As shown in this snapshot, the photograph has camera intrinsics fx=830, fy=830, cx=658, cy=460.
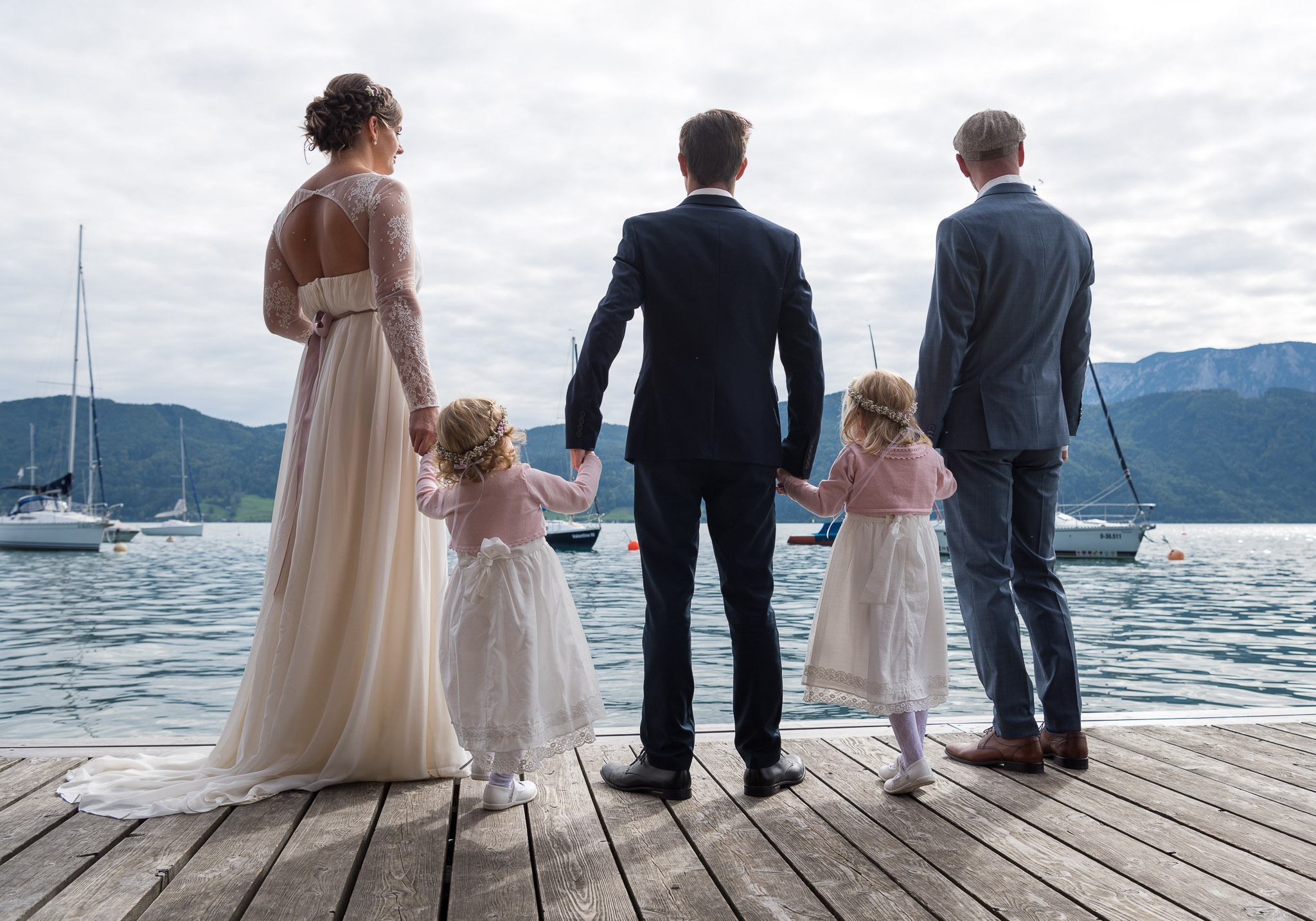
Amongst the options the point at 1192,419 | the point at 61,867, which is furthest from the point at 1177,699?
the point at 1192,419

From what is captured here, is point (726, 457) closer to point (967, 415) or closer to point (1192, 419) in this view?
point (967, 415)

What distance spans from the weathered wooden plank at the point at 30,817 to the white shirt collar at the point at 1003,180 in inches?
Answer: 116

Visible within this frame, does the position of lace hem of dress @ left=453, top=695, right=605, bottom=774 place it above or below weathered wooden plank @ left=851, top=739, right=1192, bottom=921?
above

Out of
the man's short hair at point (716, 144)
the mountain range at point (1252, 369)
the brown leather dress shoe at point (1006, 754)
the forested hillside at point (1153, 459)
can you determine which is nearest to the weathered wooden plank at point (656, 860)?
the brown leather dress shoe at point (1006, 754)

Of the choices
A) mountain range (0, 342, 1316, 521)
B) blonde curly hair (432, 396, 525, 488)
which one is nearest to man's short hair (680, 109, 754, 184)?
blonde curly hair (432, 396, 525, 488)

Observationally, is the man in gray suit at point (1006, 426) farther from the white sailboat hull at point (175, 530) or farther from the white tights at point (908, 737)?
the white sailboat hull at point (175, 530)

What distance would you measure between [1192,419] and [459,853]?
12300 cm

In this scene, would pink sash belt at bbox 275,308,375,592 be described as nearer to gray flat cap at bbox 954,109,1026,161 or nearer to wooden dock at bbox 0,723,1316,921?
wooden dock at bbox 0,723,1316,921

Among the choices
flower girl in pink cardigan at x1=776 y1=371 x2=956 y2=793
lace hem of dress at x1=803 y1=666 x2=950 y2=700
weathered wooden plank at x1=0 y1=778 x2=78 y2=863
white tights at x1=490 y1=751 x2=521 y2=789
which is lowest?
weathered wooden plank at x1=0 y1=778 x2=78 y2=863

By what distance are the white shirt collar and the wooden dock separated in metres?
1.72

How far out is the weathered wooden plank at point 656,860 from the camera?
4.82 ft

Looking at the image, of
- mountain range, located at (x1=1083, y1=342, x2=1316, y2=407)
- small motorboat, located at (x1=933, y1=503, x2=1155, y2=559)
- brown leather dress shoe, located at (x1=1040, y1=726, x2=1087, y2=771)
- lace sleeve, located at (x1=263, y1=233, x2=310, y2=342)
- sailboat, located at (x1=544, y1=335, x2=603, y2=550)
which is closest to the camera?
brown leather dress shoe, located at (x1=1040, y1=726, x2=1087, y2=771)

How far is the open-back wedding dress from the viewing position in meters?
2.21

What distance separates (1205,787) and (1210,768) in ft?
0.76
